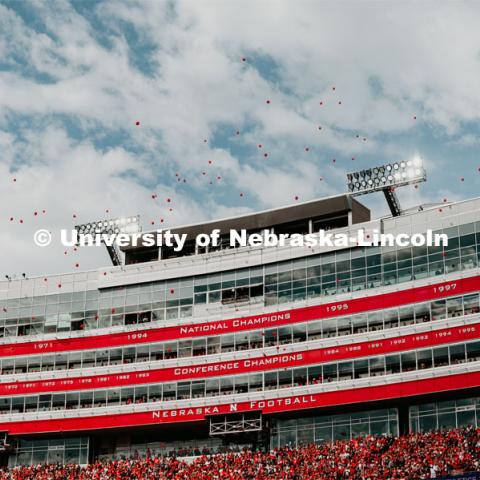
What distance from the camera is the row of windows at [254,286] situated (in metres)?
60.3

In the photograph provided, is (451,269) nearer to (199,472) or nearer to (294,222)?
(294,222)

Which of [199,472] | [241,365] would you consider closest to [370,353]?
[241,365]

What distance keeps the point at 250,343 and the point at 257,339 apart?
0.59 metres

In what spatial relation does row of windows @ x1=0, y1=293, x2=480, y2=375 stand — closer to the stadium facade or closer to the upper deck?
the stadium facade

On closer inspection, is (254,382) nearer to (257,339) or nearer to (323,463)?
(257,339)

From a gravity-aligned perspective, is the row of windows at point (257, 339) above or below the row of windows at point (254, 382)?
above

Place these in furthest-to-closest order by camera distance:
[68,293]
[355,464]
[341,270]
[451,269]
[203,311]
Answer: [68,293], [203,311], [341,270], [451,269], [355,464]

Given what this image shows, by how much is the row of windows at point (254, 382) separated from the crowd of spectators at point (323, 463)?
425 cm

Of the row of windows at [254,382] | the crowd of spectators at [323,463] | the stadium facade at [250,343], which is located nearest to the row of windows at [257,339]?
the stadium facade at [250,343]

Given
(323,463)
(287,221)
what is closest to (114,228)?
(287,221)

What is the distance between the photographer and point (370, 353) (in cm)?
6078

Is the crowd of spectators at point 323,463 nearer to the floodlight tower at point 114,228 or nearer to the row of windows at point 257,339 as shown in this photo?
the row of windows at point 257,339

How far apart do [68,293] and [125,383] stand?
9.20 metres

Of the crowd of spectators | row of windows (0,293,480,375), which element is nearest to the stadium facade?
row of windows (0,293,480,375)
